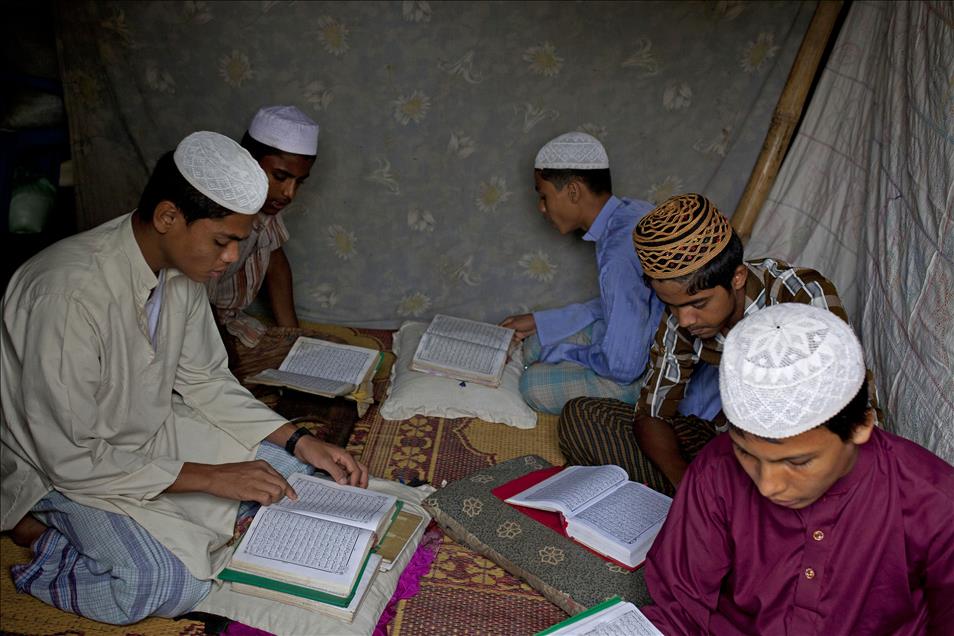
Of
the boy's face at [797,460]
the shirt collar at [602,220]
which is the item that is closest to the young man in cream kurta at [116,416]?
the boy's face at [797,460]

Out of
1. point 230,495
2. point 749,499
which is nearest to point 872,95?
point 749,499

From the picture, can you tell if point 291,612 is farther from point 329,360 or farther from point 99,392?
point 329,360

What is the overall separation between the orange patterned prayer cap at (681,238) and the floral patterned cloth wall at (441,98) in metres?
1.25

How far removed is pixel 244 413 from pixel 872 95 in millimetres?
2462

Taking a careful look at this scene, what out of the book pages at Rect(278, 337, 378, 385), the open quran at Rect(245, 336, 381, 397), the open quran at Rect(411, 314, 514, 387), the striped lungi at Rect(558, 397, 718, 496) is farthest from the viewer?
the open quran at Rect(411, 314, 514, 387)

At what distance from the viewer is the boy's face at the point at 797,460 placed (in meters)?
1.52

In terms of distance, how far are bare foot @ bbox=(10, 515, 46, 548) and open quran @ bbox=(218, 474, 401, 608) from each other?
1.75 ft

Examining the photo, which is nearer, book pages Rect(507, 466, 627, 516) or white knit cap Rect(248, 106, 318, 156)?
book pages Rect(507, 466, 627, 516)

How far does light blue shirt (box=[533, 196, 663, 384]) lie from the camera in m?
3.09

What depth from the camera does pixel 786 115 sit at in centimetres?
344

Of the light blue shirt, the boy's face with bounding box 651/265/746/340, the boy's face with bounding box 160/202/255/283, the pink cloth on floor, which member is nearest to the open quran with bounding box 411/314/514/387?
the light blue shirt

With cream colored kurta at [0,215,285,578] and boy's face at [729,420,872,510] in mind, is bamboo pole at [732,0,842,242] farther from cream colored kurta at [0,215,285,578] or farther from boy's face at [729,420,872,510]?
cream colored kurta at [0,215,285,578]

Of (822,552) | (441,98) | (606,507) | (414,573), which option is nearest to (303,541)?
(414,573)

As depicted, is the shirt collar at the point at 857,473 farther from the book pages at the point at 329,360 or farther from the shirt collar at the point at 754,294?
the book pages at the point at 329,360
